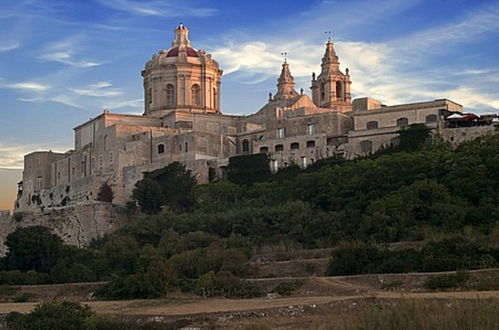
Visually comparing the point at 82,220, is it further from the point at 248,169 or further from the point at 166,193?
the point at 248,169

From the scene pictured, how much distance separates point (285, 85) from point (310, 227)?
83.2 feet

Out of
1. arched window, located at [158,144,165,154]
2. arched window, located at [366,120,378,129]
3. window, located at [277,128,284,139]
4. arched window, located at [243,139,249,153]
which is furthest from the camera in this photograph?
arched window, located at [243,139,249,153]

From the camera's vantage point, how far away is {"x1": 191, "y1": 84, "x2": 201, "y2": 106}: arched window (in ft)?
198

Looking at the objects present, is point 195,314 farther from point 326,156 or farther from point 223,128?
point 223,128

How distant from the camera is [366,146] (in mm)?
48781

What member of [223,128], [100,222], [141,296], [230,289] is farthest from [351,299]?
[223,128]

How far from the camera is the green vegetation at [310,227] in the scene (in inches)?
1233

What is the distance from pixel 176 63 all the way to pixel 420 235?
90.8 feet

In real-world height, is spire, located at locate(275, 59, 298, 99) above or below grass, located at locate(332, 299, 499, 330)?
above

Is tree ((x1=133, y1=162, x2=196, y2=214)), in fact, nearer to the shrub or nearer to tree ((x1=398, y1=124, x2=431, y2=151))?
tree ((x1=398, y1=124, x2=431, y2=151))

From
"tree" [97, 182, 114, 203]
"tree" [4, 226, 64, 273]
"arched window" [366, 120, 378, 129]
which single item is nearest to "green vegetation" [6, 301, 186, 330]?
"tree" [4, 226, 64, 273]

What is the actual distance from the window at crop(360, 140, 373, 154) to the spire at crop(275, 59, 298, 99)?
1448cm

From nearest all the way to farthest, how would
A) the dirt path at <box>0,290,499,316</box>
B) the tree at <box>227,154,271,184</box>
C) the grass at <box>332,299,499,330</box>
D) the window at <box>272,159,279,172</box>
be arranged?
the grass at <box>332,299,499,330</box>, the dirt path at <box>0,290,499,316</box>, the tree at <box>227,154,271,184</box>, the window at <box>272,159,279,172</box>

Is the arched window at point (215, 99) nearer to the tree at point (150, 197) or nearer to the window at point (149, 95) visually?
the window at point (149, 95)
